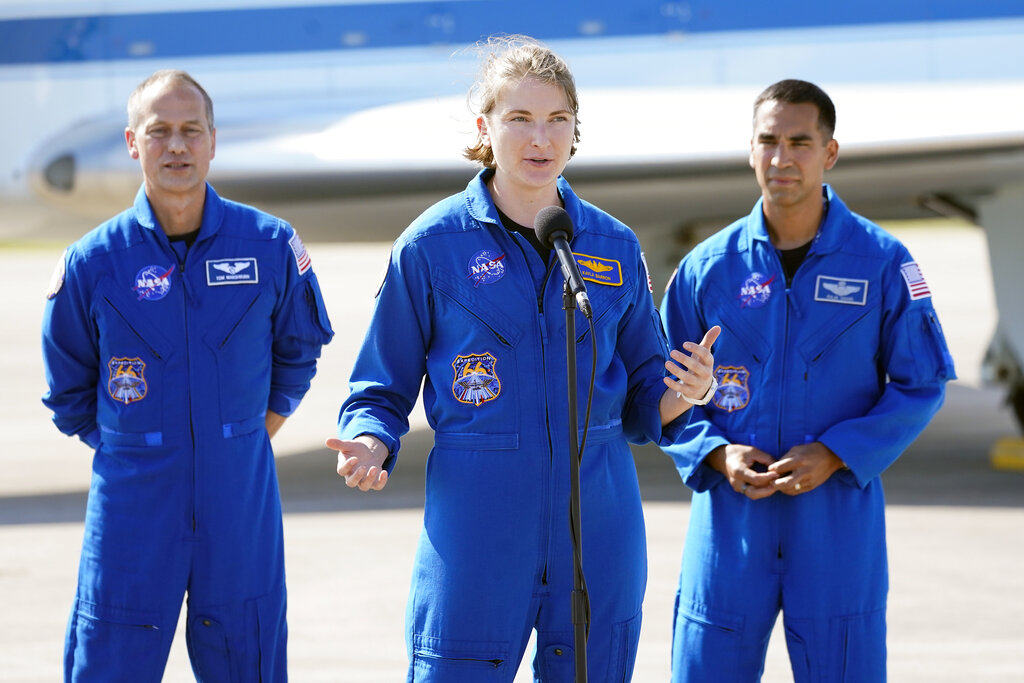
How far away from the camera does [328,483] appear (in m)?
7.66

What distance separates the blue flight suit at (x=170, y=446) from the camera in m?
3.00

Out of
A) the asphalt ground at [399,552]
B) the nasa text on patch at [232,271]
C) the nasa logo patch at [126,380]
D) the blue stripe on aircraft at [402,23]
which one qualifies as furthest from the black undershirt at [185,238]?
the blue stripe on aircraft at [402,23]

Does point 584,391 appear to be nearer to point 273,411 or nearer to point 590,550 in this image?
point 590,550

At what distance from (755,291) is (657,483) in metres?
4.48

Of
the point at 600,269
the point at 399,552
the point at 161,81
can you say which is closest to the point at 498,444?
the point at 600,269

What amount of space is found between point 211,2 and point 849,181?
167 inches

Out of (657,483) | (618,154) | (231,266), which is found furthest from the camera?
(657,483)

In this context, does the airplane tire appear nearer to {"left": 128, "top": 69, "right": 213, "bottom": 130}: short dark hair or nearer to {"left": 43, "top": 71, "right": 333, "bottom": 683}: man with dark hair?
{"left": 43, "top": 71, "right": 333, "bottom": 683}: man with dark hair

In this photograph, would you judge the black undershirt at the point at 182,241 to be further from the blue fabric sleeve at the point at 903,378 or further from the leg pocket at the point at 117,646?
the blue fabric sleeve at the point at 903,378

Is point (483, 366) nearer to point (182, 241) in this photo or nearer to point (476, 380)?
point (476, 380)

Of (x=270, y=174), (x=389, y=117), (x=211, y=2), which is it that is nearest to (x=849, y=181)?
(x=389, y=117)

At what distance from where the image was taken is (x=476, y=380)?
234 cm

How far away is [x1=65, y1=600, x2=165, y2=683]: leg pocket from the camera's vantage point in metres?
2.96

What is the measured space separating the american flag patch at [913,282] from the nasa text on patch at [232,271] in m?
1.62
